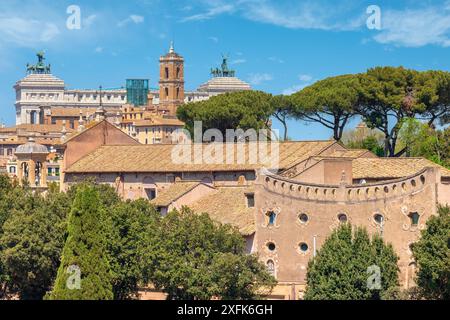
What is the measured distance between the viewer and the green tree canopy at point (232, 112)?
81812mm

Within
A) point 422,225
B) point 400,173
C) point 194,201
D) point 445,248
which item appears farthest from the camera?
point 194,201

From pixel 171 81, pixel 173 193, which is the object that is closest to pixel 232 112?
pixel 173 193

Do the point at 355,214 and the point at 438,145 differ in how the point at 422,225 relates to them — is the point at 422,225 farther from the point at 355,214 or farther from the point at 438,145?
the point at 438,145

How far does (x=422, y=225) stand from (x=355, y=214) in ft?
9.09

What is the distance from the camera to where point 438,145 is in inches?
2827

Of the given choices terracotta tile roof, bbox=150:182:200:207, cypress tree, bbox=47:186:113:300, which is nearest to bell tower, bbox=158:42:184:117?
terracotta tile roof, bbox=150:182:200:207

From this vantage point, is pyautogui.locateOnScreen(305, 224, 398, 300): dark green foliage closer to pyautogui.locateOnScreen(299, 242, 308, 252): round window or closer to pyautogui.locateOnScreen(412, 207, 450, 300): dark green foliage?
pyautogui.locateOnScreen(412, 207, 450, 300): dark green foliage

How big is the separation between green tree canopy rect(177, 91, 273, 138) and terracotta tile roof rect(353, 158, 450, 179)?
2413cm

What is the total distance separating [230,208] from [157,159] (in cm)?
1423

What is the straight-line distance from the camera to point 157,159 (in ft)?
227

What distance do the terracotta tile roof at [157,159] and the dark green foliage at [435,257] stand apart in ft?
51.9

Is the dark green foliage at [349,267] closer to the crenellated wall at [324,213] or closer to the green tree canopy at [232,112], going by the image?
the crenellated wall at [324,213]

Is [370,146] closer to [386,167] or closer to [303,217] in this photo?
[386,167]
